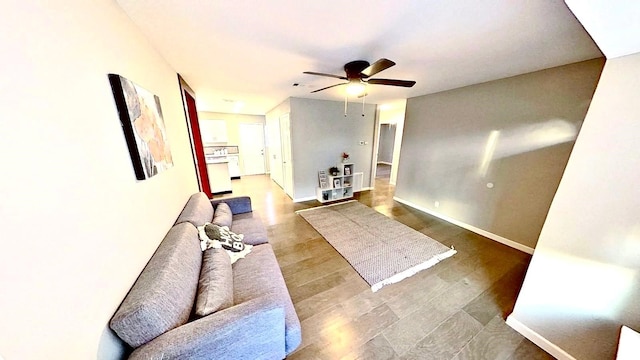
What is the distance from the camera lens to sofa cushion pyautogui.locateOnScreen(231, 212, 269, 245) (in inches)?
79.5

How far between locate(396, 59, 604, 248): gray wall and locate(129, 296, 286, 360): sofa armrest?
3.27m

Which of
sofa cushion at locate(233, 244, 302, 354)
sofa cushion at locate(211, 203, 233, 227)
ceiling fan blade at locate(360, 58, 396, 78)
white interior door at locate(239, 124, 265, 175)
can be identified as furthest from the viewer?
white interior door at locate(239, 124, 265, 175)

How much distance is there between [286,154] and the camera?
176 inches

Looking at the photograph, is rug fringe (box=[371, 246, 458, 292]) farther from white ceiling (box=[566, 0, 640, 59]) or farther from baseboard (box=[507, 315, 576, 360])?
white ceiling (box=[566, 0, 640, 59])

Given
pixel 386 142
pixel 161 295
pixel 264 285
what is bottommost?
pixel 264 285

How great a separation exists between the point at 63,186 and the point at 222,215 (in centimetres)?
160

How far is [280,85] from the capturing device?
2.90 m

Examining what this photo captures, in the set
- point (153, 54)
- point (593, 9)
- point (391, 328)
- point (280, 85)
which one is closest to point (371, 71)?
point (593, 9)

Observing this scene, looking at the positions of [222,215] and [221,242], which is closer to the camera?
[221,242]

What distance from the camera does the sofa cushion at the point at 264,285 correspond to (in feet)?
Result: 3.90

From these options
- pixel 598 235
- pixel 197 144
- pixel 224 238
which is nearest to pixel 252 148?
pixel 197 144

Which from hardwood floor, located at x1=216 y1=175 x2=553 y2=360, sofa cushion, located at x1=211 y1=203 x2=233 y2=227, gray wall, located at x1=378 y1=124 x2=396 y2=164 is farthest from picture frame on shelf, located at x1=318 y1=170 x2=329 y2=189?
gray wall, located at x1=378 y1=124 x2=396 y2=164

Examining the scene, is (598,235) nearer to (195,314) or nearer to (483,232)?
(483,232)

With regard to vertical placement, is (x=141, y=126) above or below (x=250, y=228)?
above
